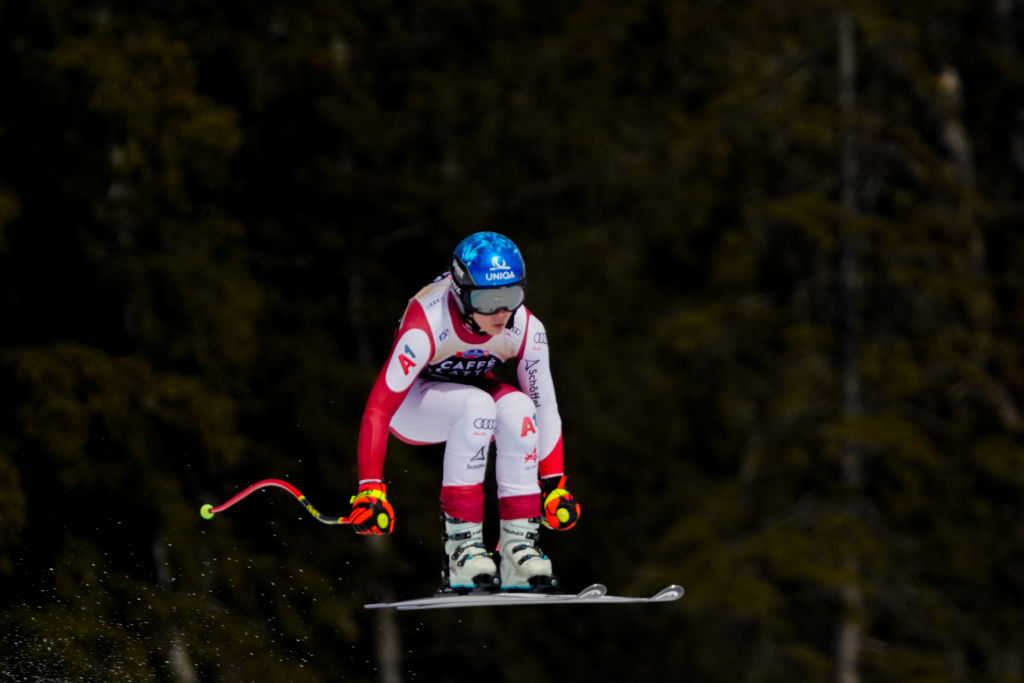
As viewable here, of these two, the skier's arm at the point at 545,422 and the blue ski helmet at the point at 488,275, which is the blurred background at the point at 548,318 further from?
the blue ski helmet at the point at 488,275

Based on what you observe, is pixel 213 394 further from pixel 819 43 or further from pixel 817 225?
pixel 819 43

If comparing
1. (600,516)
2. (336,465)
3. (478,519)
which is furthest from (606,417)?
(478,519)

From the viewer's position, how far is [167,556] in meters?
15.8

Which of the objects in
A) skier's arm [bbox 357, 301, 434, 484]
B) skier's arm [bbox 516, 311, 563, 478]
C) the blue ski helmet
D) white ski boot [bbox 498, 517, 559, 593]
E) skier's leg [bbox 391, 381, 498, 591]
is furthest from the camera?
white ski boot [bbox 498, 517, 559, 593]

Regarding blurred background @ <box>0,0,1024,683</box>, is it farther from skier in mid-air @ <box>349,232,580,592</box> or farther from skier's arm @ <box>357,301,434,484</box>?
skier's arm @ <box>357,301,434,484</box>

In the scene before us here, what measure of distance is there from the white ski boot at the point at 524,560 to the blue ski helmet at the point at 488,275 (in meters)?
1.17

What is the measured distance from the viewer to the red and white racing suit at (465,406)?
779cm

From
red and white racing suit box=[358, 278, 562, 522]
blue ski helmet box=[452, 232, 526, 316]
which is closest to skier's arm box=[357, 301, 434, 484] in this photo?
Result: red and white racing suit box=[358, 278, 562, 522]

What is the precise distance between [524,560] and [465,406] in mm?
830

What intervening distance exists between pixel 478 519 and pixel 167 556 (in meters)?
8.20

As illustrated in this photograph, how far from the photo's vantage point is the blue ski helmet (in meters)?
7.60

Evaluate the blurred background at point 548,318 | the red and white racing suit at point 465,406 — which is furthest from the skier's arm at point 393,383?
the blurred background at point 548,318

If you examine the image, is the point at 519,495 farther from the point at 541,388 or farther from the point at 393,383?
the point at 393,383

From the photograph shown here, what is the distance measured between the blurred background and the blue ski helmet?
5648 millimetres
